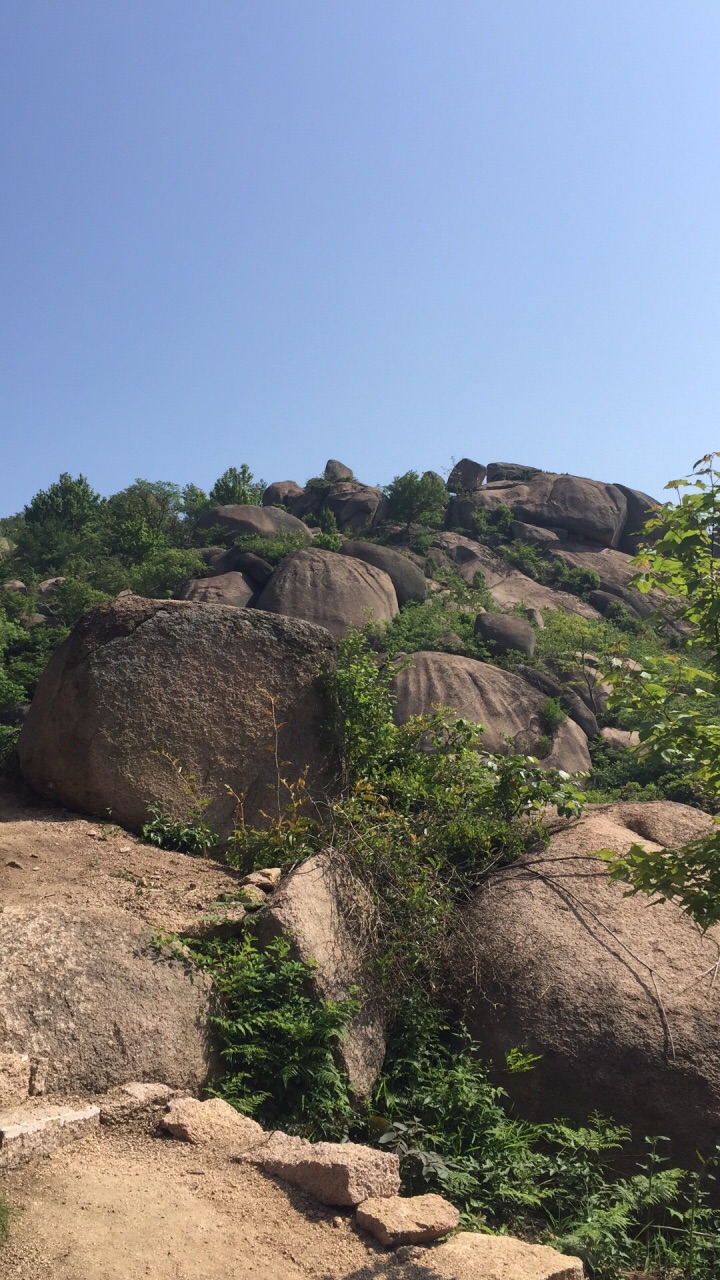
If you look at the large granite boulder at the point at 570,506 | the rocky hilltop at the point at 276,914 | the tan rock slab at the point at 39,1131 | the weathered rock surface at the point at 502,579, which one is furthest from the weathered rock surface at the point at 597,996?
the large granite boulder at the point at 570,506

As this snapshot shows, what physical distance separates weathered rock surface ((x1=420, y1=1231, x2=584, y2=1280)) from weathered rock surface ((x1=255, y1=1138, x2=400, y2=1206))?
337 millimetres

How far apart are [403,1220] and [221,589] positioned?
2878cm

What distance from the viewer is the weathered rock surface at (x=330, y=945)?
204 inches

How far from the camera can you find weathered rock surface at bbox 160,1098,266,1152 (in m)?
4.05

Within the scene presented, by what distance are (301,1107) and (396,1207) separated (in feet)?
3.46

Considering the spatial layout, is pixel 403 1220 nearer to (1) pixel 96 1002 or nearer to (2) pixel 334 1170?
(2) pixel 334 1170

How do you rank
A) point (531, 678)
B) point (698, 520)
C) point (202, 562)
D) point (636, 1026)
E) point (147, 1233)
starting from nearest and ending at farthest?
1. point (147, 1233)
2. point (698, 520)
3. point (636, 1026)
4. point (531, 678)
5. point (202, 562)

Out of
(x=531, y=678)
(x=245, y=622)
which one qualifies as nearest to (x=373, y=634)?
(x=531, y=678)

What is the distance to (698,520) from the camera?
4.50 m

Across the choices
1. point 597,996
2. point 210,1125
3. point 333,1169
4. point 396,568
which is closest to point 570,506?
point 396,568

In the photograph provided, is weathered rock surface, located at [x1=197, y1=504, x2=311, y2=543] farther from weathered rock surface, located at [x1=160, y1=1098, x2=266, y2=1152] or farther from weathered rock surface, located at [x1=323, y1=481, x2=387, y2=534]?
weathered rock surface, located at [x1=160, y1=1098, x2=266, y2=1152]

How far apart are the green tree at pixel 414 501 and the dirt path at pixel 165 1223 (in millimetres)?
42773

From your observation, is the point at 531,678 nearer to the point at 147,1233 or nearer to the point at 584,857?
the point at 584,857

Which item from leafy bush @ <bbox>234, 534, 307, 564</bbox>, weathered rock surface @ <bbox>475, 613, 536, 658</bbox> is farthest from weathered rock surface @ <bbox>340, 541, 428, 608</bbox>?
weathered rock surface @ <bbox>475, 613, 536, 658</bbox>
